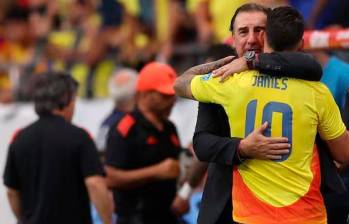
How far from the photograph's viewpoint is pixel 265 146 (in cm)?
462

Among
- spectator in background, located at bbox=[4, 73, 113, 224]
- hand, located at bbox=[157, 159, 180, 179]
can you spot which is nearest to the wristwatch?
spectator in background, located at bbox=[4, 73, 113, 224]

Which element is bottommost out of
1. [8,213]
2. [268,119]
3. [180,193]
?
[8,213]

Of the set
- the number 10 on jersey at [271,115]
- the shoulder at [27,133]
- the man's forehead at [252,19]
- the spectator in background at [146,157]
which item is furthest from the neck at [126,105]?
the number 10 on jersey at [271,115]

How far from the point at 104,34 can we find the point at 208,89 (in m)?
7.88

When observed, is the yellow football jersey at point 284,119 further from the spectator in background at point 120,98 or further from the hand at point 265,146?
the spectator in background at point 120,98

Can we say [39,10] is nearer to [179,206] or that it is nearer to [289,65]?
[179,206]

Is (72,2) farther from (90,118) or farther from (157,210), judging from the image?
(157,210)

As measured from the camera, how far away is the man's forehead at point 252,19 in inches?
197

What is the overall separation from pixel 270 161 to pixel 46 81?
7.63 feet

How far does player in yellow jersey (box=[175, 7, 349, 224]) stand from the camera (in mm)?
4621

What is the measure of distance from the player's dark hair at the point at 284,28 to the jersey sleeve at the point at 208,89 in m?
0.30

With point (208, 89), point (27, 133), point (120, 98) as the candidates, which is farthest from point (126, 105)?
point (208, 89)

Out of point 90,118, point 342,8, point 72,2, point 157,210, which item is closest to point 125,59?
point 90,118

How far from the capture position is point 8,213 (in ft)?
27.5
